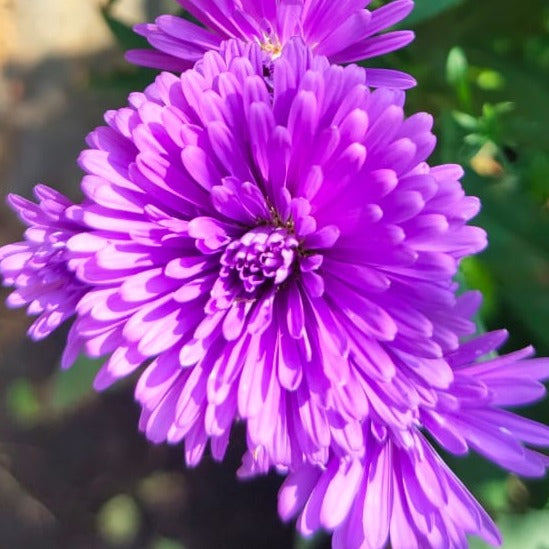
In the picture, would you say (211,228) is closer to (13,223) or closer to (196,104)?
(196,104)

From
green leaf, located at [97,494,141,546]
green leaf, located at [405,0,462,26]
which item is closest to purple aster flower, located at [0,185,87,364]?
green leaf, located at [405,0,462,26]

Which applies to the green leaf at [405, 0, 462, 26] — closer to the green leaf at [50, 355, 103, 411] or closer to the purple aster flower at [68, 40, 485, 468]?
the purple aster flower at [68, 40, 485, 468]

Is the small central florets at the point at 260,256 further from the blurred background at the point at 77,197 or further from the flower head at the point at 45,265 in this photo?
the blurred background at the point at 77,197

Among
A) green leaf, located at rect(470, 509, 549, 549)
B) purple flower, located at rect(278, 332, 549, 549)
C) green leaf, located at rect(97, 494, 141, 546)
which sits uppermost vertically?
purple flower, located at rect(278, 332, 549, 549)

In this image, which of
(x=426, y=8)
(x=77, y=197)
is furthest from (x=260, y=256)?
(x=77, y=197)

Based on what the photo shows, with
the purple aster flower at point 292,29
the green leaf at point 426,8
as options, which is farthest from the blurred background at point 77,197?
the purple aster flower at point 292,29
